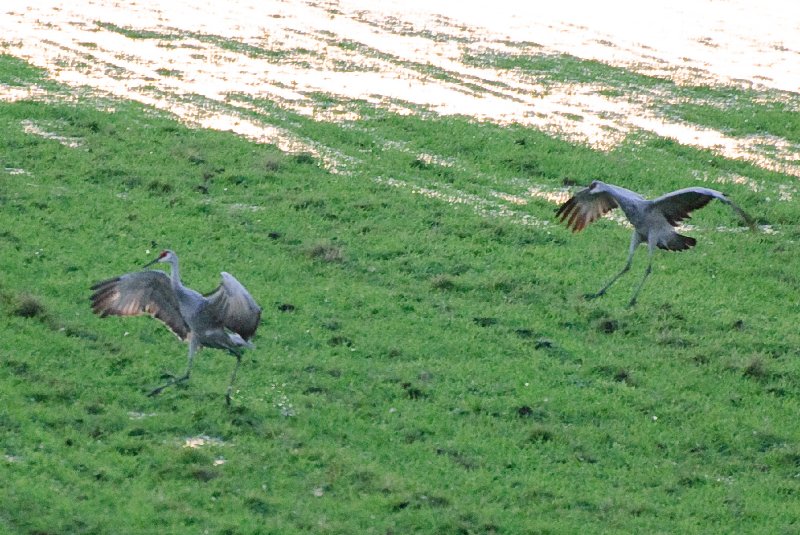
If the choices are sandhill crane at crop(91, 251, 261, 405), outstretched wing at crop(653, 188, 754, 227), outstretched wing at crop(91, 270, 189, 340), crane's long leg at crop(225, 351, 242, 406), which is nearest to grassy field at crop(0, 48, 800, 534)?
crane's long leg at crop(225, 351, 242, 406)

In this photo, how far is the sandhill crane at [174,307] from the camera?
1130cm

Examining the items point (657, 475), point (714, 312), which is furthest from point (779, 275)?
point (657, 475)

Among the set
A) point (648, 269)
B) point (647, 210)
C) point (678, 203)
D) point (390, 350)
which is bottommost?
point (390, 350)

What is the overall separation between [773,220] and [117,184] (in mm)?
8675

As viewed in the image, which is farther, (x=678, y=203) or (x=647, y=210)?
(x=647, y=210)

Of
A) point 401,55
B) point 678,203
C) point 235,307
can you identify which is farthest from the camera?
point 401,55

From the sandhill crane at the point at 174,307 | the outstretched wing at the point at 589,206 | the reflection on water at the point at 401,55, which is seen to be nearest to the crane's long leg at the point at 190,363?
the sandhill crane at the point at 174,307

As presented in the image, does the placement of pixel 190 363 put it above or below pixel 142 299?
below

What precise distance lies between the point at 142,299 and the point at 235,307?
1311 mm

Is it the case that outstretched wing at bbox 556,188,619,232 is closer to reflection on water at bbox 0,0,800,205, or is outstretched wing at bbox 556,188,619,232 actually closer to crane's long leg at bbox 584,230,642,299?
crane's long leg at bbox 584,230,642,299

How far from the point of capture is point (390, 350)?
12891mm

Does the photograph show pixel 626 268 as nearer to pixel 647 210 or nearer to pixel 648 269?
pixel 648 269

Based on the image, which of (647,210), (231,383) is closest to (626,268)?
(647,210)

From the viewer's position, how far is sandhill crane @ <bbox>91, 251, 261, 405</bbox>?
445 inches
